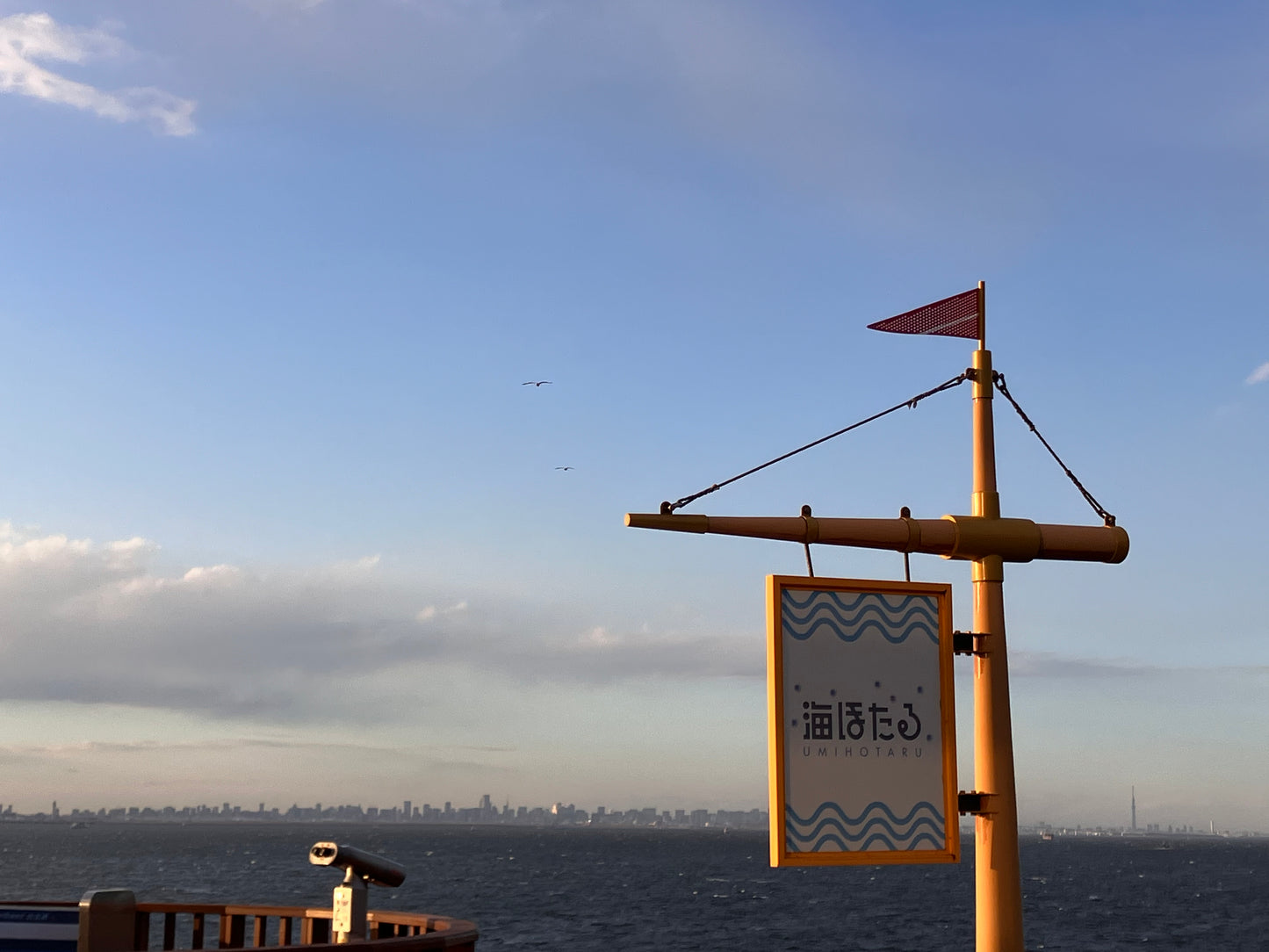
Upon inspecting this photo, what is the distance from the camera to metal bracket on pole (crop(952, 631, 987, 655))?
12766 millimetres

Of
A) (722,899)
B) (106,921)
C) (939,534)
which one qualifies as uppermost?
(939,534)

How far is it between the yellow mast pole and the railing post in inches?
297

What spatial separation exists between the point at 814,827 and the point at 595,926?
8670cm

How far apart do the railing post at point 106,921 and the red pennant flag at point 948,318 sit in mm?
9120

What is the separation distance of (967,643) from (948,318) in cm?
342

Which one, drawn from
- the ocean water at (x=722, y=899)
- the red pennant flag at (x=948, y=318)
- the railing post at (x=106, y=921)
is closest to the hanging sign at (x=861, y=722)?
the red pennant flag at (x=948, y=318)

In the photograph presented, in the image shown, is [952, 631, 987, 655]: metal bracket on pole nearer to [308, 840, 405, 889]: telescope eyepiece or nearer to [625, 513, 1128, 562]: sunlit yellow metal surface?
[625, 513, 1128, 562]: sunlit yellow metal surface

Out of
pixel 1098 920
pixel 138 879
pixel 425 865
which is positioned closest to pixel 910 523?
pixel 1098 920

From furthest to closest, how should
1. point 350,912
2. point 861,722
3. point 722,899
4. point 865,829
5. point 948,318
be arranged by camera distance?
point 722,899, point 948,318, point 861,722, point 865,829, point 350,912

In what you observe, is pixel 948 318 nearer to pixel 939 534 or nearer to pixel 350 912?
pixel 939 534

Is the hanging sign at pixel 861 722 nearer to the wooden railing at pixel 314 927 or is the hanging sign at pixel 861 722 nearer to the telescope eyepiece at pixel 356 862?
the wooden railing at pixel 314 927

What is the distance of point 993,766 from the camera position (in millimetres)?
12719

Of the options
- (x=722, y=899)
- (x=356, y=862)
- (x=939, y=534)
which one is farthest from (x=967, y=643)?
(x=722, y=899)

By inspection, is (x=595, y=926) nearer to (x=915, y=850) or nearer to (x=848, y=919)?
(x=848, y=919)
